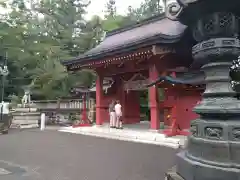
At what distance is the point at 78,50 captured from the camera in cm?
2475

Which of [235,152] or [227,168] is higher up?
[235,152]

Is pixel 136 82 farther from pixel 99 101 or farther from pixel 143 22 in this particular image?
pixel 143 22

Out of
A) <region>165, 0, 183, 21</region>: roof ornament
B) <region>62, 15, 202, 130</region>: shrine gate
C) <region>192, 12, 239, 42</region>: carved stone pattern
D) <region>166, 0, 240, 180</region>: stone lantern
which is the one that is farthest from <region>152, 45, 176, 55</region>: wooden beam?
<region>192, 12, 239, 42</region>: carved stone pattern

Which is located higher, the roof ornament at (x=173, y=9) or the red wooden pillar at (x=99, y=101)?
the roof ornament at (x=173, y=9)

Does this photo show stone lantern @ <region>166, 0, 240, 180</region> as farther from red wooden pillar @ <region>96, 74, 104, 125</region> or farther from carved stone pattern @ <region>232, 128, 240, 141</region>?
red wooden pillar @ <region>96, 74, 104, 125</region>

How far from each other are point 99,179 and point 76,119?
44.6ft

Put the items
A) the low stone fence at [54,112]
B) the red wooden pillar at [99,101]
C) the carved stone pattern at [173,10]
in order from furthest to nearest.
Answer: the low stone fence at [54,112] < the red wooden pillar at [99,101] < the carved stone pattern at [173,10]

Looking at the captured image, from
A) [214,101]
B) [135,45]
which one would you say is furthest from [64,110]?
[214,101]

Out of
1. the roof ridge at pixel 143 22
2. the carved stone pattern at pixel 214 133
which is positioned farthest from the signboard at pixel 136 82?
the carved stone pattern at pixel 214 133

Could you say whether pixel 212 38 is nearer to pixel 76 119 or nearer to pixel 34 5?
pixel 76 119

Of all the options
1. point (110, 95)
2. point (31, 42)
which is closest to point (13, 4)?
point (31, 42)

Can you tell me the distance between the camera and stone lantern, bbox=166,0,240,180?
3125mm

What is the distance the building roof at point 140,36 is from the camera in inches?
356

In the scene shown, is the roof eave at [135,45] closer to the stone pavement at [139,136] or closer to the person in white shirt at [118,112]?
the person in white shirt at [118,112]
